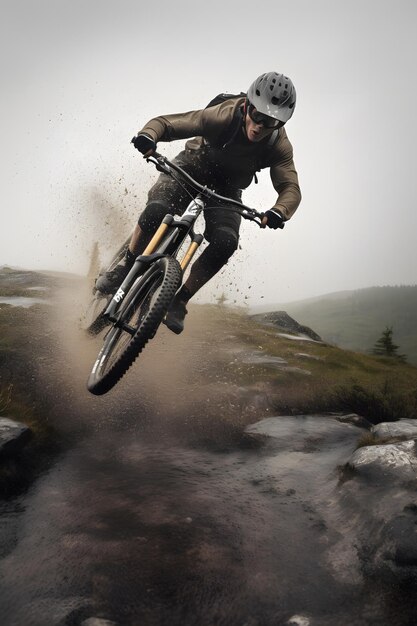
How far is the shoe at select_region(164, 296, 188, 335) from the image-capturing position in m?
7.33

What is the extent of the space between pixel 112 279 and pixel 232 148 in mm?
3705

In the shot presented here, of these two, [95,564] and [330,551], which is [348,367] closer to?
[330,551]

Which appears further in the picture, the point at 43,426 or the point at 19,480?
the point at 43,426

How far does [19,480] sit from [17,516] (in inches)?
37.1

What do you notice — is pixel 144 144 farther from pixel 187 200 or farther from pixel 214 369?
pixel 214 369

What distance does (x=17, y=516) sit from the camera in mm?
5359

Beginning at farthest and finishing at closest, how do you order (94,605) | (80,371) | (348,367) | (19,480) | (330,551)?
1. (348,367)
2. (80,371)
3. (19,480)
4. (330,551)
5. (94,605)

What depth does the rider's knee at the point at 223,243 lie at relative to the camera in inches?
320

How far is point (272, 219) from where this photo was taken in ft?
22.6

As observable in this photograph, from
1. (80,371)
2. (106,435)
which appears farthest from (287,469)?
(80,371)

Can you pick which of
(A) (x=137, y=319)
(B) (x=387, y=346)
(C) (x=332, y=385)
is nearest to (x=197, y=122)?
(A) (x=137, y=319)

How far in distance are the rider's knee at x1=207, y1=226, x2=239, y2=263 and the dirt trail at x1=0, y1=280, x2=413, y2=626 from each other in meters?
3.90

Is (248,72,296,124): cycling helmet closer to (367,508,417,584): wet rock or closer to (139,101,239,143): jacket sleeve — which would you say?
(139,101,239,143): jacket sleeve

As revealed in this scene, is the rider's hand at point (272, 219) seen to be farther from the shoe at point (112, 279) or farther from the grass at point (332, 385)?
the grass at point (332, 385)
